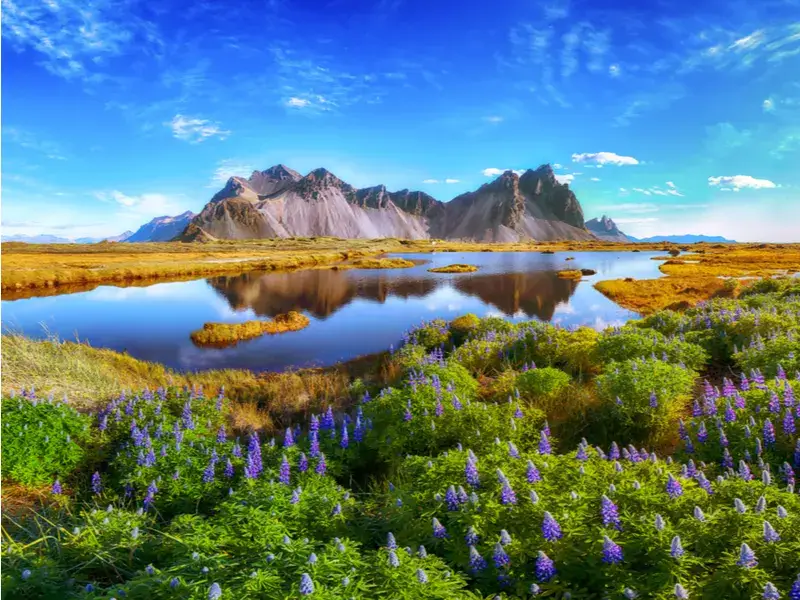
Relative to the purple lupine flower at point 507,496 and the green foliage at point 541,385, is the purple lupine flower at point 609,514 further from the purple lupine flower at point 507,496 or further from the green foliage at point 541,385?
the green foliage at point 541,385

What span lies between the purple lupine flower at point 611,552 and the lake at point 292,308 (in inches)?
619

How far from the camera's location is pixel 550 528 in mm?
3463

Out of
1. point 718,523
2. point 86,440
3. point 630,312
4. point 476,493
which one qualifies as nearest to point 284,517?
point 476,493

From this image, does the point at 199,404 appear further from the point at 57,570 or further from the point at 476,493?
the point at 476,493

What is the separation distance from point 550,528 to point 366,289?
38259 mm

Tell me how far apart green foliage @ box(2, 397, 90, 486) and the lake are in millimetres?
10314

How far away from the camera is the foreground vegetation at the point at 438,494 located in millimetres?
3287

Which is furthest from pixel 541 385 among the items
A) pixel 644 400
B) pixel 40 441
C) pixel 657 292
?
pixel 657 292

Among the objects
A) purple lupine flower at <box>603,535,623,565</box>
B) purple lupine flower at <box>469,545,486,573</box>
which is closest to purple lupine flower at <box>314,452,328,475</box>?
purple lupine flower at <box>469,545,486,573</box>

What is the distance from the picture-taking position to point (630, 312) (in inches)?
1064

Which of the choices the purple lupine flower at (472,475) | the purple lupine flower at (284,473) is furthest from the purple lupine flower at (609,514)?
the purple lupine flower at (284,473)

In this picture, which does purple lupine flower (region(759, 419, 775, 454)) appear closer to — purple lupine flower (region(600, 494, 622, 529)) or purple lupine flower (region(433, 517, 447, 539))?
purple lupine flower (region(600, 494, 622, 529))

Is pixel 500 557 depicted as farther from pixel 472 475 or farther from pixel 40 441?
pixel 40 441

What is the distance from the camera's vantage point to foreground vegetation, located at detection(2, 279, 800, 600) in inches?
129
